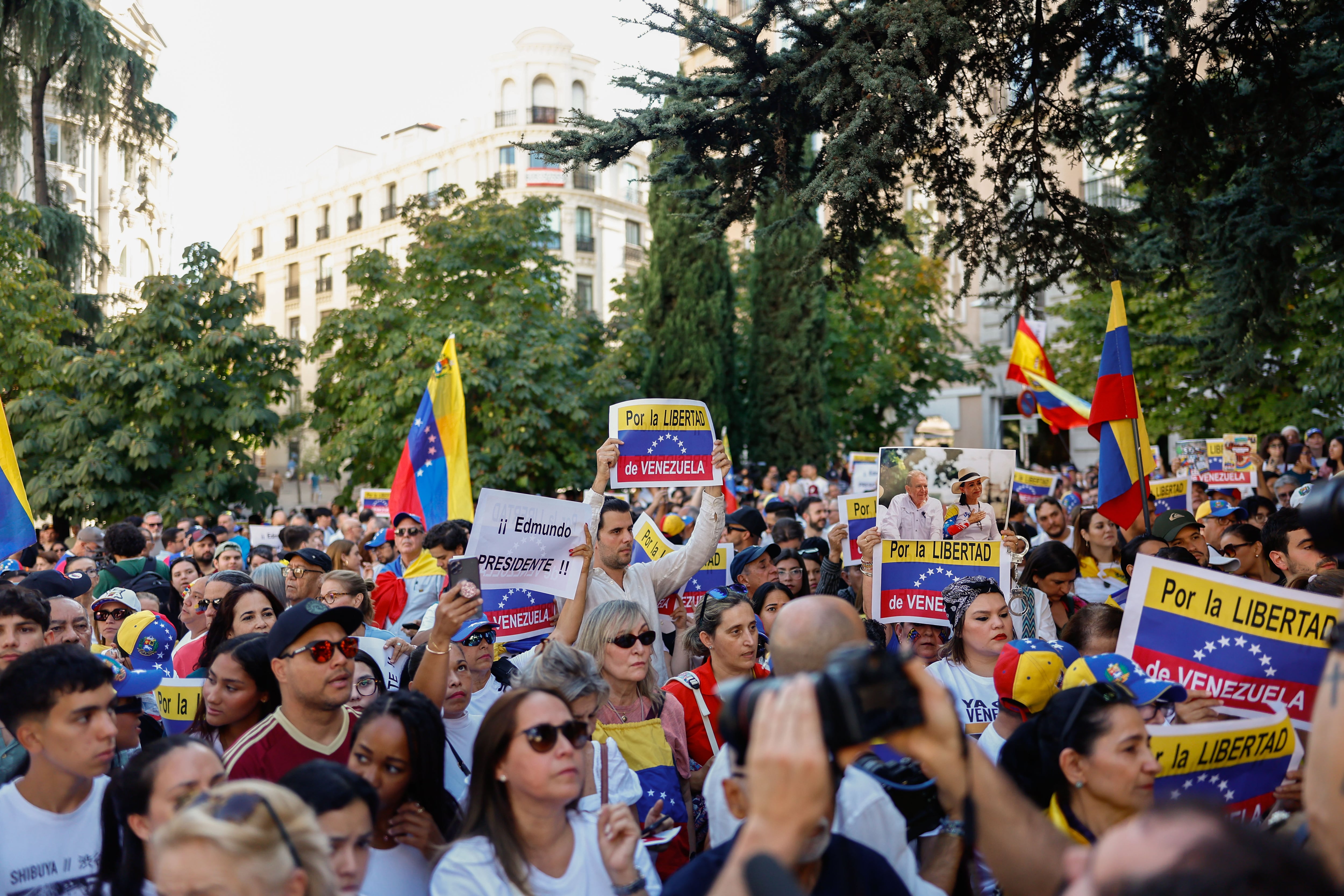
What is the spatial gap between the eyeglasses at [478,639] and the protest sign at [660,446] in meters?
2.89

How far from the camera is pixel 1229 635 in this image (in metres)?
3.88

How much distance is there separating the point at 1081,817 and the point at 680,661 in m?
3.16

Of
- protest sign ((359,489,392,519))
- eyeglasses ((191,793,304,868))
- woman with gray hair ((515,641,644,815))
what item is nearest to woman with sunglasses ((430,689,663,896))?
woman with gray hair ((515,641,644,815))

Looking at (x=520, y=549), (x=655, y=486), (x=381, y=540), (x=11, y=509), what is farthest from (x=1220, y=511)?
(x=11, y=509)

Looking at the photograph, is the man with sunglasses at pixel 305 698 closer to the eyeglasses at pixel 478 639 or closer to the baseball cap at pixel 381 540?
the eyeglasses at pixel 478 639

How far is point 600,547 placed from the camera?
6352 millimetres

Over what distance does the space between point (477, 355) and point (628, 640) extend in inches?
727

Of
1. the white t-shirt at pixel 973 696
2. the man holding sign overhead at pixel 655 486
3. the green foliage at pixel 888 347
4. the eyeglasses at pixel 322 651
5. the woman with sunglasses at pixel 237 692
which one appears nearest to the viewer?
the eyeglasses at pixel 322 651

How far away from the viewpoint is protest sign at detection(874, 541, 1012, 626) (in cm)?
645

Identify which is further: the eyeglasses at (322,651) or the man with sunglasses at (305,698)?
the eyeglasses at (322,651)

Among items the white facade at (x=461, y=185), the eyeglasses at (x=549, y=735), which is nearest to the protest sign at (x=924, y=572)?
the eyeglasses at (x=549, y=735)

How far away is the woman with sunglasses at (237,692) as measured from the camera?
13.8ft

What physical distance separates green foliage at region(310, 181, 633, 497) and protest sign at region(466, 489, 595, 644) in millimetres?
16129

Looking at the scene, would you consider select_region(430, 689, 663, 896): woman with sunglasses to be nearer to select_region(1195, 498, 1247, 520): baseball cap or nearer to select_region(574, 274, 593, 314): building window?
select_region(1195, 498, 1247, 520): baseball cap
